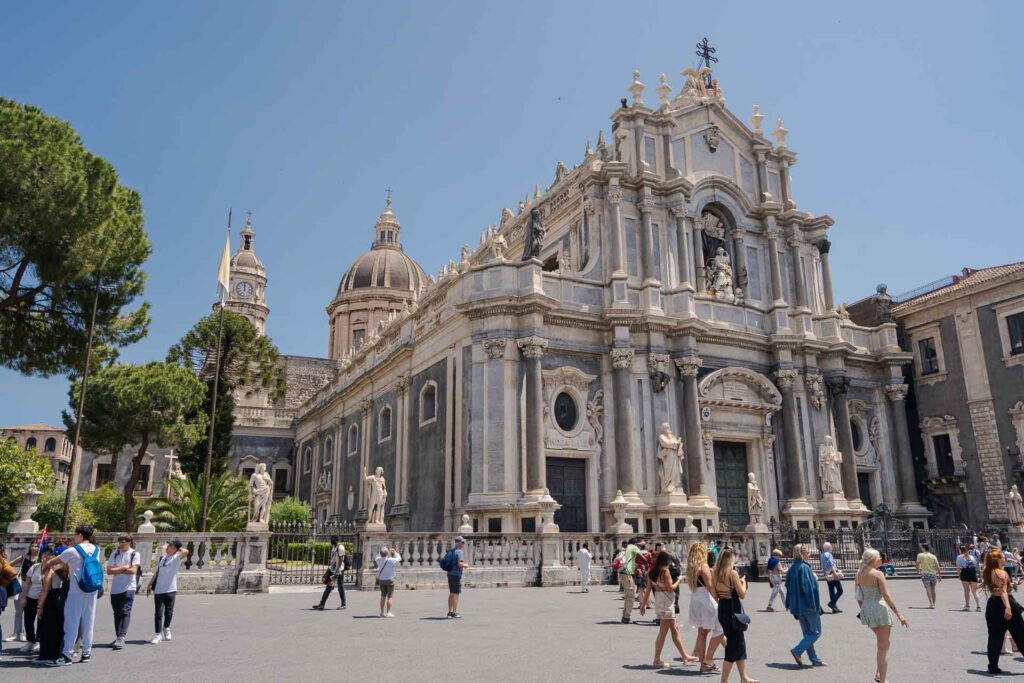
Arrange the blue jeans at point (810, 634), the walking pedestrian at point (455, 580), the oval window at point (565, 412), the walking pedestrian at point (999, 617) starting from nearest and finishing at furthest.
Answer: the walking pedestrian at point (999, 617) < the blue jeans at point (810, 634) < the walking pedestrian at point (455, 580) < the oval window at point (565, 412)

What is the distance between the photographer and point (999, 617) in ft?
29.2

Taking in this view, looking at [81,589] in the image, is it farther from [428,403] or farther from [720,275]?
→ [720,275]

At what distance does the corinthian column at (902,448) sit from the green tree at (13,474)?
3242 centimetres

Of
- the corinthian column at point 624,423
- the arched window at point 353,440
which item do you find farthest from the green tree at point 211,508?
the corinthian column at point 624,423

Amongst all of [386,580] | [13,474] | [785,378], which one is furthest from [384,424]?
[386,580]

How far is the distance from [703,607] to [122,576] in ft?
24.5

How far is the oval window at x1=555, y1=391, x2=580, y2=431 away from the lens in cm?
2752

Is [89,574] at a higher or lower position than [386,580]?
higher

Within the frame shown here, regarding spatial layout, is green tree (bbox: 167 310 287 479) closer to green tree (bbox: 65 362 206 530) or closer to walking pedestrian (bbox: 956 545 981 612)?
green tree (bbox: 65 362 206 530)

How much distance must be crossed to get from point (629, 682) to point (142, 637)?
7.30 meters

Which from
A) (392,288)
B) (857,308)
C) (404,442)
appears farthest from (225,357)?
(857,308)

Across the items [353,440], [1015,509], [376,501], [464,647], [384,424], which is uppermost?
[384,424]

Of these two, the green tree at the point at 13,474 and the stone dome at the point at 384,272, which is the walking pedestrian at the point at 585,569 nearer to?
the green tree at the point at 13,474

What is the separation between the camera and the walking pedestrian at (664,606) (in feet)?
30.4
